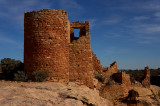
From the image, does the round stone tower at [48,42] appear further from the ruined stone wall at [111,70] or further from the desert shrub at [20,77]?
the ruined stone wall at [111,70]

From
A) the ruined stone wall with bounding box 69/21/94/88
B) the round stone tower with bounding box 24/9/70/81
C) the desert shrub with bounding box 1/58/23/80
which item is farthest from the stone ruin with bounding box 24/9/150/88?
the desert shrub with bounding box 1/58/23/80

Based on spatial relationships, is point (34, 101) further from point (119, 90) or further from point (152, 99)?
point (152, 99)

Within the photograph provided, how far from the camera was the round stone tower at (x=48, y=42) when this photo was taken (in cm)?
956

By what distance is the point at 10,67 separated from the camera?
37.2 feet

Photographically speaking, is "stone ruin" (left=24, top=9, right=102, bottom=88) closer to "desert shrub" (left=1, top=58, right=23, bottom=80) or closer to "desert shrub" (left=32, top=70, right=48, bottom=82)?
"desert shrub" (left=32, top=70, right=48, bottom=82)

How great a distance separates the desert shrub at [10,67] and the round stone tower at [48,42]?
5.74 feet

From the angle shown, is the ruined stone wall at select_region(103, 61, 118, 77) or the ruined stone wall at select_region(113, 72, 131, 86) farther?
the ruined stone wall at select_region(103, 61, 118, 77)

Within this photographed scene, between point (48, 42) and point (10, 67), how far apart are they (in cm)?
357

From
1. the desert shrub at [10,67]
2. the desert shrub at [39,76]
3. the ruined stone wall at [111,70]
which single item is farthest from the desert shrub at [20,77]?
the ruined stone wall at [111,70]

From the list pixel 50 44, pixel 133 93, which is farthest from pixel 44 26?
pixel 133 93

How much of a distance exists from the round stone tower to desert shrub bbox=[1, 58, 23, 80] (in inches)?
68.9

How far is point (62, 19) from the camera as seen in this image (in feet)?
32.3

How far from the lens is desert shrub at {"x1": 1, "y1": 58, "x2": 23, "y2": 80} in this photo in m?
11.2

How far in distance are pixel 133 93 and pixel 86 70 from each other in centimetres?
711
